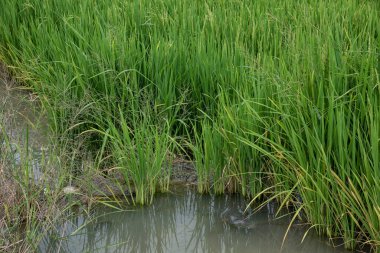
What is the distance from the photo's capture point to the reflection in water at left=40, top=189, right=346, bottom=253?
94.0 inches

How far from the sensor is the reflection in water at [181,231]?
239cm

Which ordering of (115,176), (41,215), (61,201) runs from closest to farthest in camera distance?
(41,215) → (61,201) → (115,176)

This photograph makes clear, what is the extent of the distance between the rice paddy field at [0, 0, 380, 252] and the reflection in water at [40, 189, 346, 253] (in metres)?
0.08

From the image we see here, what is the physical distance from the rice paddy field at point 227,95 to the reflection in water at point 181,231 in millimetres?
81

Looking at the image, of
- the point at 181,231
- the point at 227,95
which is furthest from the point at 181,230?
the point at 227,95

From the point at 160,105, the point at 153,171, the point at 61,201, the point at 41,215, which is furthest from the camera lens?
the point at 160,105

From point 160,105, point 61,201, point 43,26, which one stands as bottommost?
point 61,201

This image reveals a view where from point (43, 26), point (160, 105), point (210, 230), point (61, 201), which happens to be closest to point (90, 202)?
point (61, 201)

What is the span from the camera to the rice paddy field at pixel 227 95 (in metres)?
→ 2.37

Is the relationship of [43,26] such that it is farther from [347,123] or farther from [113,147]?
[347,123]

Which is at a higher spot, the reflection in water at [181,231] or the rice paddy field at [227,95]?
the rice paddy field at [227,95]

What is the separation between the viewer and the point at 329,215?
235 centimetres

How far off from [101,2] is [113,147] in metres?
1.73

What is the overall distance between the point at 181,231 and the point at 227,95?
0.71 meters
